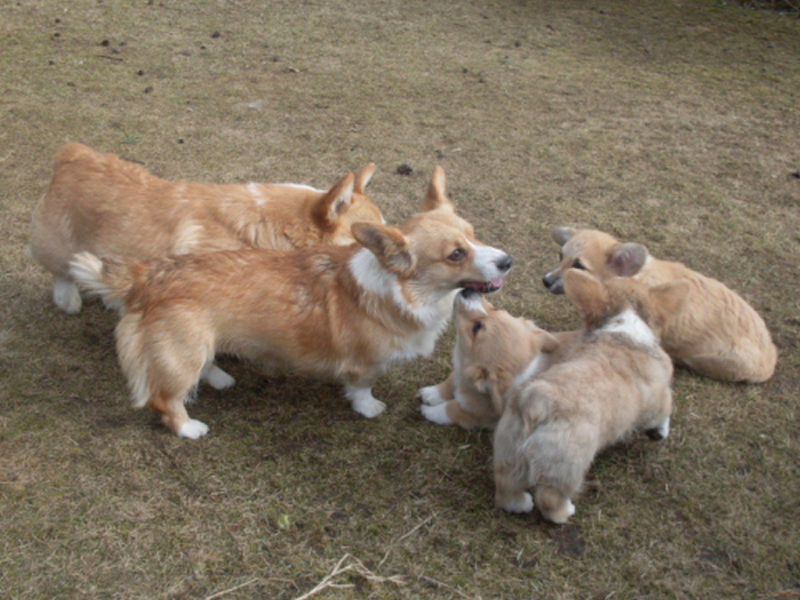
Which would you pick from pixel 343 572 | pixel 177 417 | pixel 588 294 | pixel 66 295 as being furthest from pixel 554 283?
pixel 66 295

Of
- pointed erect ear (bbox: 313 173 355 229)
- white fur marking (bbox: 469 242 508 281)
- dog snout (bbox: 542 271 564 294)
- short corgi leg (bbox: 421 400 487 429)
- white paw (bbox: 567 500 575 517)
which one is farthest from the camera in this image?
dog snout (bbox: 542 271 564 294)

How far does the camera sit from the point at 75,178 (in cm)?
373

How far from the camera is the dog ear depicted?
10.4 feet

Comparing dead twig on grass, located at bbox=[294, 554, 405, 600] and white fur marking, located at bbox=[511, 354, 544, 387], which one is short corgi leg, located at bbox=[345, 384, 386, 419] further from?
dead twig on grass, located at bbox=[294, 554, 405, 600]

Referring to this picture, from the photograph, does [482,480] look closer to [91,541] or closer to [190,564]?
[190,564]

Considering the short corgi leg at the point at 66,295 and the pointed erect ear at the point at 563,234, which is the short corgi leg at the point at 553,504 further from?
the short corgi leg at the point at 66,295

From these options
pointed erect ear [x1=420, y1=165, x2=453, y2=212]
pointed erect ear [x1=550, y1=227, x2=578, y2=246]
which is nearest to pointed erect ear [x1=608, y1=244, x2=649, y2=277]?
pointed erect ear [x1=550, y1=227, x2=578, y2=246]

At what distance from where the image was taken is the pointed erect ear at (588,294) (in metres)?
3.11

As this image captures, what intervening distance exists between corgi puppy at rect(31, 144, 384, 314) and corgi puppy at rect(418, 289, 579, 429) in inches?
33.8

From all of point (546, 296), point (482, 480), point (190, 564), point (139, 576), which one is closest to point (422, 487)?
point (482, 480)

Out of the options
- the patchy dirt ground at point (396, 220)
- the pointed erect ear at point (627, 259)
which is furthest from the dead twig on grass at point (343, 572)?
the pointed erect ear at point (627, 259)

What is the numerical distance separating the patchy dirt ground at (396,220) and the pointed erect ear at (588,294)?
67cm

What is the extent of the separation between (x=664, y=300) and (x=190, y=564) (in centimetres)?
230

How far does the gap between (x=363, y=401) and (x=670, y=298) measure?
4.96 feet
